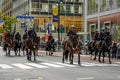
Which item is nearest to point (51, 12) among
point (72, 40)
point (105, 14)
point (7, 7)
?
point (105, 14)

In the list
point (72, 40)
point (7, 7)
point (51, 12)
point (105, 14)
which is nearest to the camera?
point (72, 40)

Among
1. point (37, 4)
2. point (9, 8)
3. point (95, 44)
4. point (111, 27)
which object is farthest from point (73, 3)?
point (95, 44)

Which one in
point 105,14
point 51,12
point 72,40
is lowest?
point 72,40

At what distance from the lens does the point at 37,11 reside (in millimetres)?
89750

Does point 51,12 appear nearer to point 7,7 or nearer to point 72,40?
Result: point 7,7

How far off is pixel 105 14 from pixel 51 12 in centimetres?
4060

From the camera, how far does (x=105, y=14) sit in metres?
51.8

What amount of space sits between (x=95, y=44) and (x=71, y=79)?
48.9 ft

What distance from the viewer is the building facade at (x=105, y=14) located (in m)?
48.1

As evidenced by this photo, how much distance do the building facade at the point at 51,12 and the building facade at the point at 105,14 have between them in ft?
98.0

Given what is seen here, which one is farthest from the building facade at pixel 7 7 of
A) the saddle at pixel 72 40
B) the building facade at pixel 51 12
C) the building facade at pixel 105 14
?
the saddle at pixel 72 40

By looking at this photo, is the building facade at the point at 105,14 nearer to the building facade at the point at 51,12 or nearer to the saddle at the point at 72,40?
the saddle at the point at 72,40

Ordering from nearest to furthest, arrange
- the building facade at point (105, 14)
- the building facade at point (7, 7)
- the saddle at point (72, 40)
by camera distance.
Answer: the saddle at point (72, 40), the building facade at point (105, 14), the building facade at point (7, 7)

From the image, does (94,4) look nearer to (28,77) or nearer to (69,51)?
(69,51)
